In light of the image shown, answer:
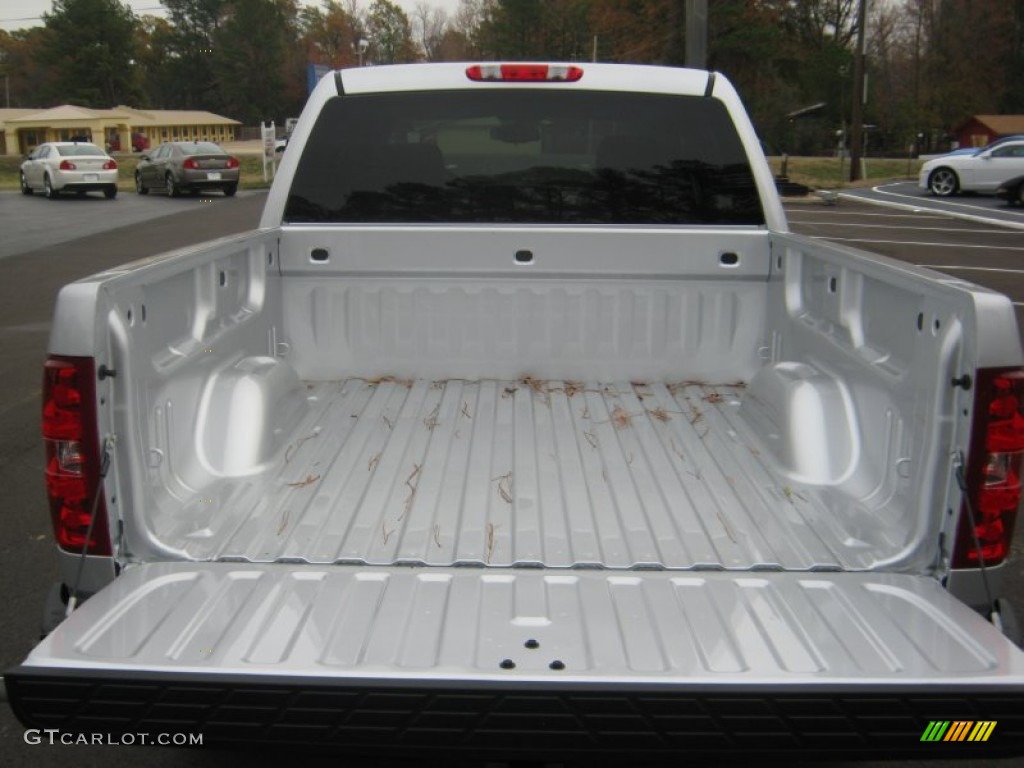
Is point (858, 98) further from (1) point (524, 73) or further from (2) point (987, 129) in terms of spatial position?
(1) point (524, 73)

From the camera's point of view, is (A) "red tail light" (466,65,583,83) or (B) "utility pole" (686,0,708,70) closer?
(A) "red tail light" (466,65,583,83)

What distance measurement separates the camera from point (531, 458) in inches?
143

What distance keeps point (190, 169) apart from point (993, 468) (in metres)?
32.0

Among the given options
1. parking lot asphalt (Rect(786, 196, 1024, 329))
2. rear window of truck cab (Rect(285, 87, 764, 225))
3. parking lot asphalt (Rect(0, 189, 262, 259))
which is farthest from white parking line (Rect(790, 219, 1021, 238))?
rear window of truck cab (Rect(285, 87, 764, 225))

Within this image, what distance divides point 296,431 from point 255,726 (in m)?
1.73

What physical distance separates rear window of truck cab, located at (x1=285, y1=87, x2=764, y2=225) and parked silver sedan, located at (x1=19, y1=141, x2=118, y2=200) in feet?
97.3

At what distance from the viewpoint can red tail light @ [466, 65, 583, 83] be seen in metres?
4.23

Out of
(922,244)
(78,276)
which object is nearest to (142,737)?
(78,276)

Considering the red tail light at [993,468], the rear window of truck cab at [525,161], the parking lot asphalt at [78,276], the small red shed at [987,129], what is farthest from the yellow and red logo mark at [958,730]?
the small red shed at [987,129]

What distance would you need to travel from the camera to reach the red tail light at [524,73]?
423cm

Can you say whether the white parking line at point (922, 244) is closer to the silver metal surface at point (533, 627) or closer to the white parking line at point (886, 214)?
the white parking line at point (886, 214)

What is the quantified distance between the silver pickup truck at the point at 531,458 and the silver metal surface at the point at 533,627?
0.01 meters

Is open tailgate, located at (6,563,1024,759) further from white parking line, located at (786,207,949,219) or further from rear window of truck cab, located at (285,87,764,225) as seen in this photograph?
white parking line, located at (786,207,949,219)

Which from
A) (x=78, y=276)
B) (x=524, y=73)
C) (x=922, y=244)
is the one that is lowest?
(x=78, y=276)
